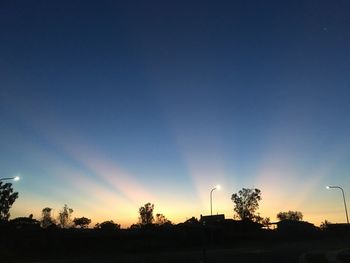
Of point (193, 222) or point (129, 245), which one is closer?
point (129, 245)

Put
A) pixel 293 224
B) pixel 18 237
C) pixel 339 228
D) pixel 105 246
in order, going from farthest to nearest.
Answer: pixel 293 224
pixel 339 228
pixel 105 246
pixel 18 237

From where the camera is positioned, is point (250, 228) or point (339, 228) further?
point (339, 228)

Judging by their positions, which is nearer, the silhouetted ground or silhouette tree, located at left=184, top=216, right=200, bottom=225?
the silhouetted ground

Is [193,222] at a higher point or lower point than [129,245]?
higher

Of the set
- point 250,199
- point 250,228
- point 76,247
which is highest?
point 250,199

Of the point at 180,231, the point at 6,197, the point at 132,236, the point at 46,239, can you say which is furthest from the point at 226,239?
the point at 6,197

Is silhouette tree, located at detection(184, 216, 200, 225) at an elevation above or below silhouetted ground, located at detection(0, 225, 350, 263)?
above

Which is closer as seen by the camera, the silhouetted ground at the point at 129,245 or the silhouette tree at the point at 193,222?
the silhouetted ground at the point at 129,245

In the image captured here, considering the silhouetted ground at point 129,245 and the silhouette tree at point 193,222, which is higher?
the silhouette tree at point 193,222

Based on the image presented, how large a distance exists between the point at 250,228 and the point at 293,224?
5211 cm

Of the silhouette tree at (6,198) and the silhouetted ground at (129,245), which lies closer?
the silhouetted ground at (129,245)

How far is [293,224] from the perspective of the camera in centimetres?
17725

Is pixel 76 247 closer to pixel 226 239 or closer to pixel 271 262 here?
pixel 226 239

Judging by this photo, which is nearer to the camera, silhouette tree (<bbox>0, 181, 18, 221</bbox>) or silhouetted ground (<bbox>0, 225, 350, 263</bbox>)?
silhouetted ground (<bbox>0, 225, 350, 263</bbox>)
